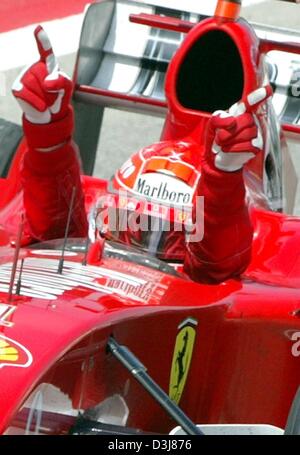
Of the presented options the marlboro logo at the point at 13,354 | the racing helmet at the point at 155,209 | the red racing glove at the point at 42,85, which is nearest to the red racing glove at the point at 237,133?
the racing helmet at the point at 155,209

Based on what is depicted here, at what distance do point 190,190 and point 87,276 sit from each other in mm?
713

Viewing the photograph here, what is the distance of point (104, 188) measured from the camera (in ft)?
15.2

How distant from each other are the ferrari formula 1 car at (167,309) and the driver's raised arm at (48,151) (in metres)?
0.11

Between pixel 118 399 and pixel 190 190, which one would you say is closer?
pixel 118 399

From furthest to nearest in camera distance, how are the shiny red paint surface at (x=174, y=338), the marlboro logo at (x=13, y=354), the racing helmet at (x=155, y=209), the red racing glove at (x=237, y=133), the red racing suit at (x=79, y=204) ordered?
the racing helmet at (x=155, y=209) < the red racing suit at (x=79, y=204) < the red racing glove at (x=237, y=133) < the shiny red paint surface at (x=174, y=338) < the marlboro logo at (x=13, y=354)

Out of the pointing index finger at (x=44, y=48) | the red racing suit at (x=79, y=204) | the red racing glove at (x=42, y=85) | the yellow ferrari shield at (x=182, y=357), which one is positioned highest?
the pointing index finger at (x=44, y=48)

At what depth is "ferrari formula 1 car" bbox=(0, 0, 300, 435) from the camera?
2834mm

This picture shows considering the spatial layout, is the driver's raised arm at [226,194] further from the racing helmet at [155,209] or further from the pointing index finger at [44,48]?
the pointing index finger at [44,48]

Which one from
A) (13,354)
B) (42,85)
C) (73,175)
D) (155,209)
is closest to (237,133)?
(155,209)

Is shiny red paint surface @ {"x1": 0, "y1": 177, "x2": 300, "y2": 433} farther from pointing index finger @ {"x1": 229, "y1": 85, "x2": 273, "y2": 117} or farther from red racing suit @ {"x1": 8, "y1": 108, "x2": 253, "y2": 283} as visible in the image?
pointing index finger @ {"x1": 229, "y1": 85, "x2": 273, "y2": 117}

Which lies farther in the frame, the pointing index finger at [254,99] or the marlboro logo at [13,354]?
the pointing index finger at [254,99]

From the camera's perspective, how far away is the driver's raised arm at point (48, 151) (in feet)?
12.6

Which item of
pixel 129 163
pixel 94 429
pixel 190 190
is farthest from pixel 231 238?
pixel 94 429
